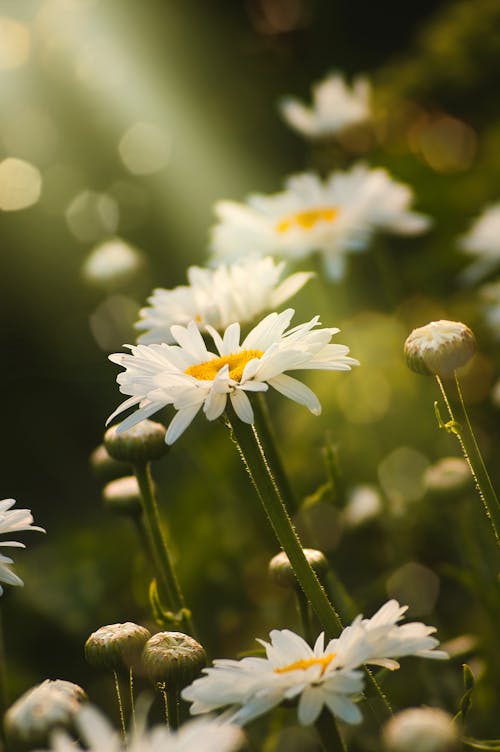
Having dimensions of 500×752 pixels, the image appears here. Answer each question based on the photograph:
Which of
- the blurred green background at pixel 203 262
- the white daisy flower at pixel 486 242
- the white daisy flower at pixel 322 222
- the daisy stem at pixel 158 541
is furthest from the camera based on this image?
the white daisy flower at pixel 486 242

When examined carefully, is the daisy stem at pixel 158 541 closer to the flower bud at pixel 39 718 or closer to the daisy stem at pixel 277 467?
the daisy stem at pixel 277 467

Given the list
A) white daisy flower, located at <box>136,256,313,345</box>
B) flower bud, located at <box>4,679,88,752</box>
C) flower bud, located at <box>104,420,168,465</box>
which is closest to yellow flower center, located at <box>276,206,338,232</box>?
white daisy flower, located at <box>136,256,313,345</box>

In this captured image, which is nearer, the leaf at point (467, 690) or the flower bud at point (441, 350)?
the leaf at point (467, 690)

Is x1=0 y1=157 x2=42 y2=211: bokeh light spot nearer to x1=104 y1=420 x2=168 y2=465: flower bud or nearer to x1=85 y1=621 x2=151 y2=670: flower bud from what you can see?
x1=104 y1=420 x2=168 y2=465: flower bud

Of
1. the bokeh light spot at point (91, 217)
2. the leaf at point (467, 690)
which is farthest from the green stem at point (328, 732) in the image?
the bokeh light spot at point (91, 217)

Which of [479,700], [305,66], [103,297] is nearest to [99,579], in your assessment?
[103,297]

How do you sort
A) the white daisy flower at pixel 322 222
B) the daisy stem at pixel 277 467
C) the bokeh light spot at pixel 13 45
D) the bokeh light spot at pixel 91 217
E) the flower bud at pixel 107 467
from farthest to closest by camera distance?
the bokeh light spot at pixel 13 45 < the bokeh light spot at pixel 91 217 < the white daisy flower at pixel 322 222 < the flower bud at pixel 107 467 < the daisy stem at pixel 277 467
